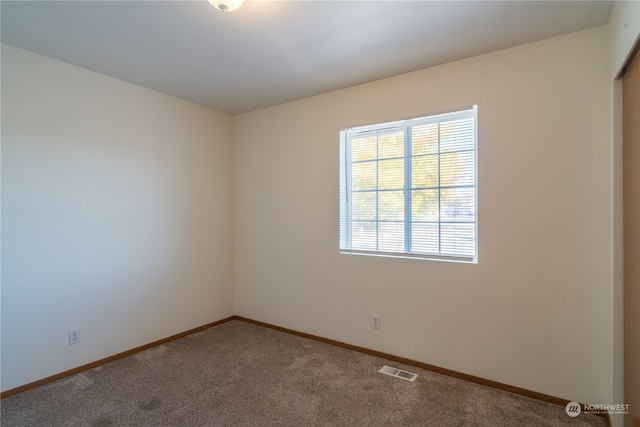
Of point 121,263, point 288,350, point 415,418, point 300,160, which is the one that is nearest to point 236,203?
point 300,160

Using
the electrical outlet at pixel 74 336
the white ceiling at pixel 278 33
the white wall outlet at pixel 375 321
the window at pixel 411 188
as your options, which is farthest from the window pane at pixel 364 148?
the electrical outlet at pixel 74 336

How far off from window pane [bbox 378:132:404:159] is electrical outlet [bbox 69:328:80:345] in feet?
10.0

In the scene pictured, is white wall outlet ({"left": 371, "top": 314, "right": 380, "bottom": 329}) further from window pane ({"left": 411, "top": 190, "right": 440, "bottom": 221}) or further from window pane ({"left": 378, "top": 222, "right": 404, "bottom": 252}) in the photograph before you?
window pane ({"left": 411, "top": 190, "right": 440, "bottom": 221})

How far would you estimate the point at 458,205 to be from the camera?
261cm

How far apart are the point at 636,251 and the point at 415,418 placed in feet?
5.21

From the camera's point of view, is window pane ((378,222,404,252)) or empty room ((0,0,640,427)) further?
window pane ((378,222,404,252))

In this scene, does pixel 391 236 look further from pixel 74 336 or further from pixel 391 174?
pixel 74 336

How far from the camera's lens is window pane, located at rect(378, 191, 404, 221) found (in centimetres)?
290

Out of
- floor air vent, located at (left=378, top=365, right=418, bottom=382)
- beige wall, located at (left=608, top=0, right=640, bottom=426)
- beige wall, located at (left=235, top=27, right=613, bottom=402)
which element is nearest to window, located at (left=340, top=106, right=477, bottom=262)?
beige wall, located at (left=235, top=27, right=613, bottom=402)

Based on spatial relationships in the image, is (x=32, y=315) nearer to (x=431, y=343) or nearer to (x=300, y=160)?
(x=300, y=160)

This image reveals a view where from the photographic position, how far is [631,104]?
5.80 feet

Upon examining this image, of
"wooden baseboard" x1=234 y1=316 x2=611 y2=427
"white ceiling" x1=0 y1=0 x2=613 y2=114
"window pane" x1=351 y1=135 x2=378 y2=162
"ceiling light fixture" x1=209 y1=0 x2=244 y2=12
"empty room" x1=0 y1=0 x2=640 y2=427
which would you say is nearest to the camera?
"ceiling light fixture" x1=209 y1=0 x2=244 y2=12

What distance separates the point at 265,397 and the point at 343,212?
1.75 metres

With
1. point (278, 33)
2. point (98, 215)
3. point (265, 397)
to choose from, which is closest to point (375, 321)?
point (265, 397)
